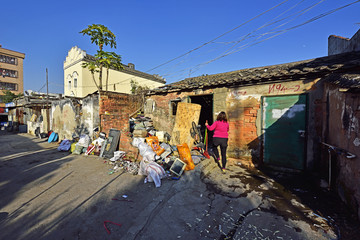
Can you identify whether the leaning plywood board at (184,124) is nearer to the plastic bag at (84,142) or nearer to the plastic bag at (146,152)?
the plastic bag at (146,152)

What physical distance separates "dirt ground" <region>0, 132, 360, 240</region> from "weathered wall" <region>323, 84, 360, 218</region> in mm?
385

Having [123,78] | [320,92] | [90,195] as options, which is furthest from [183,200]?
[123,78]

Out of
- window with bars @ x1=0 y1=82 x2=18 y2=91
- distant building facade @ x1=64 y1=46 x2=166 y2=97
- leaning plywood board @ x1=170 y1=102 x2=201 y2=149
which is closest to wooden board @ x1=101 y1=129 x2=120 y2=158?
leaning plywood board @ x1=170 y1=102 x2=201 y2=149

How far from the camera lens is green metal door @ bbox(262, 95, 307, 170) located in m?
4.49

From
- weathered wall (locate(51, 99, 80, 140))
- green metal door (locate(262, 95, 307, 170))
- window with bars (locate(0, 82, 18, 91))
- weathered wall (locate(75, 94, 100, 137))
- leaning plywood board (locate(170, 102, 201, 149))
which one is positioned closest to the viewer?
green metal door (locate(262, 95, 307, 170))

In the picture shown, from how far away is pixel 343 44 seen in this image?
7516mm

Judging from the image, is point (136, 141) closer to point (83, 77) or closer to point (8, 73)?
point (83, 77)

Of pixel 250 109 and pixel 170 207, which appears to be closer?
pixel 170 207

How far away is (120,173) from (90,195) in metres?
1.15

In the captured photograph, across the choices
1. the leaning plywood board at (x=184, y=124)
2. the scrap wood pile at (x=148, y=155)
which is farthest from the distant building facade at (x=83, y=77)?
the leaning plywood board at (x=184, y=124)

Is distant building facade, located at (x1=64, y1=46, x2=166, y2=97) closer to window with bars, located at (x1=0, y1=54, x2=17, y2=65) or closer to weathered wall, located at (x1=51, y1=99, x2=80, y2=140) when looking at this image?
weathered wall, located at (x1=51, y1=99, x2=80, y2=140)

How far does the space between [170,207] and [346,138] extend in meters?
3.60

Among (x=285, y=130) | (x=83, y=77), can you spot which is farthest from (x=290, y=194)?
(x=83, y=77)

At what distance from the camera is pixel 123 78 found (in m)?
20.8
